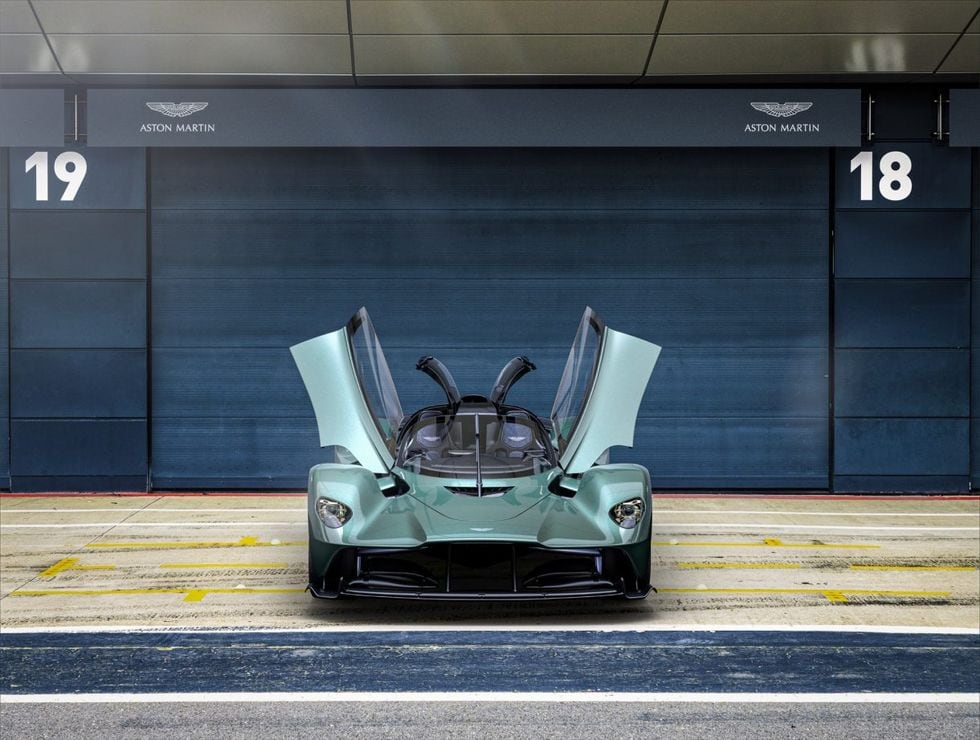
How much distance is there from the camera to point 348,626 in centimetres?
560

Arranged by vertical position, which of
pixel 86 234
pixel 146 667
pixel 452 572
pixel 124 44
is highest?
pixel 124 44

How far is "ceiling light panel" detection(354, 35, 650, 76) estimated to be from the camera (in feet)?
31.9

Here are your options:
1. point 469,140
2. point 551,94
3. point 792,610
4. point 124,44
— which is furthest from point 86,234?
point 792,610

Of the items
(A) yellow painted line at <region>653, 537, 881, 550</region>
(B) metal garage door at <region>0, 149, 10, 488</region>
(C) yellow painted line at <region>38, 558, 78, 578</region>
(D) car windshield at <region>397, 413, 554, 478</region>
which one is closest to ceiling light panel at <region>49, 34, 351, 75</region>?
(B) metal garage door at <region>0, 149, 10, 488</region>

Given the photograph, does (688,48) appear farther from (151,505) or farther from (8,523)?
(8,523)

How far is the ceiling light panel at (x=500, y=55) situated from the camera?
9727 millimetres

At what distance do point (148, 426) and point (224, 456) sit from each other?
2.96 ft

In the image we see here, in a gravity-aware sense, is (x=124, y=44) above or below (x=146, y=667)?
above

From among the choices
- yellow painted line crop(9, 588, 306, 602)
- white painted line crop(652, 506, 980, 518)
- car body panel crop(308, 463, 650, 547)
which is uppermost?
car body panel crop(308, 463, 650, 547)

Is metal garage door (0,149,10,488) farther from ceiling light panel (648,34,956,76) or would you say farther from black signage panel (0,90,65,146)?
ceiling light panel (648,34,956,76)

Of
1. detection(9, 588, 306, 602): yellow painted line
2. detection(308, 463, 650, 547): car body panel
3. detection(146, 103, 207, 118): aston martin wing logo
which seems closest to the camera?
detection(308, 463, 650, 547): car body panel

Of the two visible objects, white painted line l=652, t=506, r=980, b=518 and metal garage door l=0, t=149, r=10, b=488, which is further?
metal garage door l=0, t=149, r=10, b=488

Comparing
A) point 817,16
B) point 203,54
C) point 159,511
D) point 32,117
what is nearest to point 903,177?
point 817,16

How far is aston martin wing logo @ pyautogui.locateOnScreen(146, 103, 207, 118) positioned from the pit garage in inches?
1.7
